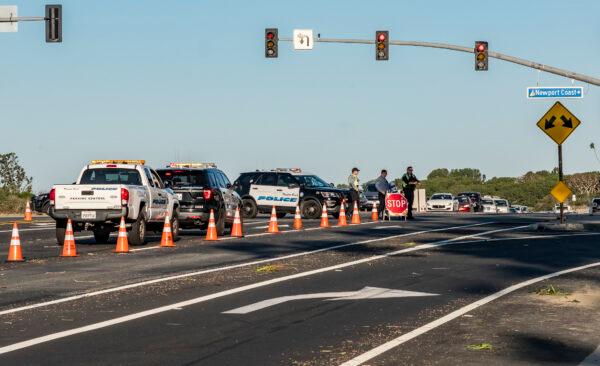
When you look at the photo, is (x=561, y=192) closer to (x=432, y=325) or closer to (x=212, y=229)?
(x=212, y=229)

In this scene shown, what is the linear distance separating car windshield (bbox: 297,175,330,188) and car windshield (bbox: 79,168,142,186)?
1675cm

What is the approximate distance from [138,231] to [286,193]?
1725 cm

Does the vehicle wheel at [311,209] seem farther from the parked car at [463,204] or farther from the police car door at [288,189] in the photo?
the parked car at [463,204]

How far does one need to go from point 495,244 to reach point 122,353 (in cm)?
1663

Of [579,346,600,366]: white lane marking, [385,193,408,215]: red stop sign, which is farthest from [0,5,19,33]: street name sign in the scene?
[579,346,600,366]: white lane marking

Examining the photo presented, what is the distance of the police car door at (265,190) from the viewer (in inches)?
1677

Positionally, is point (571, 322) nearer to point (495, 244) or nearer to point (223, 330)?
point (223, 330)

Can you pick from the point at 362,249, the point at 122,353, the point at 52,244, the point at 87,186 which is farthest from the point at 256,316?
the point at 52,244

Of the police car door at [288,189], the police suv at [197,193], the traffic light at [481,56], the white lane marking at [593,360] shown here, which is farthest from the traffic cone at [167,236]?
the traffic light at [481,56]

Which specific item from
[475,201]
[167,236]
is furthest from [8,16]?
[475,201]

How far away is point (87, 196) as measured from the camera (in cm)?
2473

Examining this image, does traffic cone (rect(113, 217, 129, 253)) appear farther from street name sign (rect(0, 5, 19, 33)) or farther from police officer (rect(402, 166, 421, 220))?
police officer (rect(402, 166, 421, 220))

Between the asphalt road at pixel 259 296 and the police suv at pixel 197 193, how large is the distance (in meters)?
1.61

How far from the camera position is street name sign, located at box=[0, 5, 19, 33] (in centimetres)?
3531
